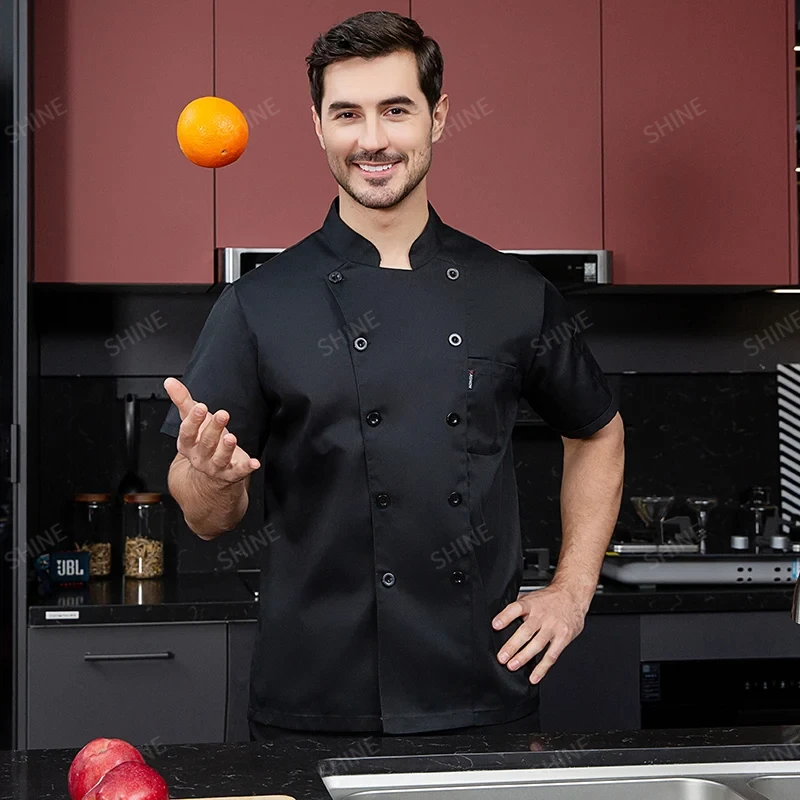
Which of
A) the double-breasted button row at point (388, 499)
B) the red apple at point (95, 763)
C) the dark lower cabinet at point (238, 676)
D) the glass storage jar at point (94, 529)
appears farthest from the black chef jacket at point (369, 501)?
the glass storage jar at point (94, 529)

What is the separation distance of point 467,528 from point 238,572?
142 cm

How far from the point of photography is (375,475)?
60.7 inches

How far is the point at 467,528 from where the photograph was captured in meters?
1.56

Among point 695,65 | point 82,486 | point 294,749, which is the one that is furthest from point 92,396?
point 294,749

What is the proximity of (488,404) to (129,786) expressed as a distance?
880 millimetres

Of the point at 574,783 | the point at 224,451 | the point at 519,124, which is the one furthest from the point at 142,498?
the point at 574,783

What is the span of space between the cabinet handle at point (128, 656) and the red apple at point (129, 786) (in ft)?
4.98

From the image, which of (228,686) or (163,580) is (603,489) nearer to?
(228,686)

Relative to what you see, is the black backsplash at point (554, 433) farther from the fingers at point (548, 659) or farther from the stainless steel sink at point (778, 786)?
the stainless steel sink at point (778, 786)

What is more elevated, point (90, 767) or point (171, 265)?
point (171, 265)

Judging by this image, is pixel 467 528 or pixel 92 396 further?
pixel 92 396

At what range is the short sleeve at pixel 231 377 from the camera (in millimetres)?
1546

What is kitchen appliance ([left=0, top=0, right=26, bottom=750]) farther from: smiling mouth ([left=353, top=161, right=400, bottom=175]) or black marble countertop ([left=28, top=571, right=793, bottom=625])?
smiling mouth ([left=353, top=161, right=400, bottom=175])

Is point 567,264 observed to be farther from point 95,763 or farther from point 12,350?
point 95,763
